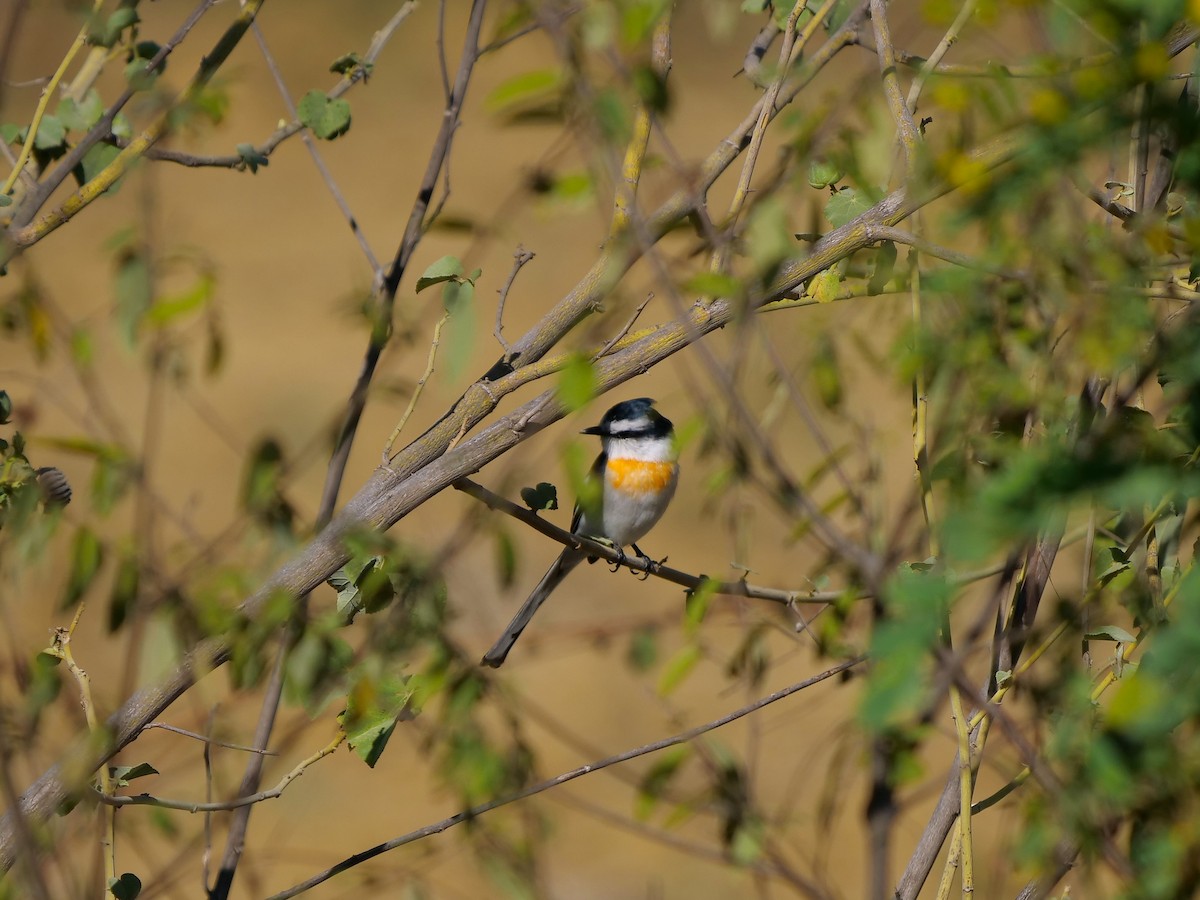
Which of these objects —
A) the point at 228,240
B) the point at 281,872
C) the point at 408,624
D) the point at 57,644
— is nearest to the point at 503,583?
the point at 408,624

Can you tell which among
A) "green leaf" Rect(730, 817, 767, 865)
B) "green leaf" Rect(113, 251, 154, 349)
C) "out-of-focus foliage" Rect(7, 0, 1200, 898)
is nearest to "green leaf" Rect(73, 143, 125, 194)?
"out-of-focus foliage" Rect(7, 0, 1200, 898)

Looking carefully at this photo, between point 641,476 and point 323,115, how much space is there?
107 inches

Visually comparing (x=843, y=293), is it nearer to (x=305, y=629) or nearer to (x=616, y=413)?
(x=305, y=629)

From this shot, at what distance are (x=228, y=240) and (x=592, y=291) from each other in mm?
11191

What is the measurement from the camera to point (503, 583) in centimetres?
181

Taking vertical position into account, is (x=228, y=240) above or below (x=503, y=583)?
above

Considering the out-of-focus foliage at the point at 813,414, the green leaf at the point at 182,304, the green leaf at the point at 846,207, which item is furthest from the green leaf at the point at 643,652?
the green leaf at the point at 182,304

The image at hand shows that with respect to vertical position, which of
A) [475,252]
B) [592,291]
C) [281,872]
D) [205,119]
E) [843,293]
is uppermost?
[205,119]

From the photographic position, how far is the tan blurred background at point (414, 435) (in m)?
2.24

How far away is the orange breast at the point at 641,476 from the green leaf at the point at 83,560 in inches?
131

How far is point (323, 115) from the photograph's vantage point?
2332 millimetres

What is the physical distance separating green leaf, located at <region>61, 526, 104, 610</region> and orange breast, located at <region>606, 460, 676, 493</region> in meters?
3.32

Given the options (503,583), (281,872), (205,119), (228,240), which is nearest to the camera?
(503,583)

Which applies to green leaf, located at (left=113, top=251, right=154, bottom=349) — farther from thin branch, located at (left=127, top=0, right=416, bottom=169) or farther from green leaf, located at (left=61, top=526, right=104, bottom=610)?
thin branch, located at (left=127, top=0, right=416, bottom=169)
